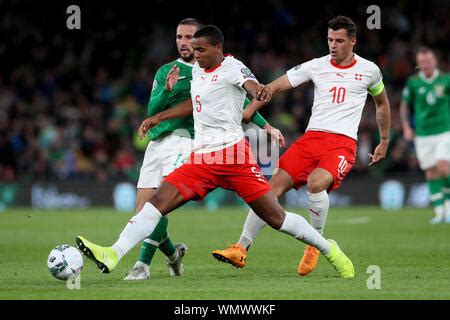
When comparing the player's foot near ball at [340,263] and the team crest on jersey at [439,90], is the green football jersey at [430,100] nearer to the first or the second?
the team crest on jersey at [439,90]

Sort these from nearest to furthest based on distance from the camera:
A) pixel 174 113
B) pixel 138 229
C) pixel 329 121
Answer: pixel 138 229, pixel 174 113, pixel 329 121

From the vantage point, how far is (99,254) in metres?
7.74

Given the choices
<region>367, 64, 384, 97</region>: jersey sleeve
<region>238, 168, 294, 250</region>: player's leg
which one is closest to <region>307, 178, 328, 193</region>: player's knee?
<region>238, 168, 294, 250</region>: player's leg

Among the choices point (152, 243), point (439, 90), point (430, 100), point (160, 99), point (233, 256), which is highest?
point (439, 90)

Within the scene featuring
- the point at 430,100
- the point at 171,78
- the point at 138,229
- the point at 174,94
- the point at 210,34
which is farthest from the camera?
the point at 430,100

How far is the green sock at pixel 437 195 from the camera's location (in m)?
15.7

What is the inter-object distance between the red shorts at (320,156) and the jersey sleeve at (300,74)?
20.9 inches

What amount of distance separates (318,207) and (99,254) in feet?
8.07

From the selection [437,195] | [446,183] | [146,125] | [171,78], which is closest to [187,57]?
[171,78]

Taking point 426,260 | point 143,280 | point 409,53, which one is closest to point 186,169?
point 143,280

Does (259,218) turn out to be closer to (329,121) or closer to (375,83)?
(329,121)

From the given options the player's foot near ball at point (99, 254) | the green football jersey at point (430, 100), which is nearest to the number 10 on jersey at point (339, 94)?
the player's foot near ball at point (99, 254)

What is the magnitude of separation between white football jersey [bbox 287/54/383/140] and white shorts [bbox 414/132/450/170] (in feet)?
21.1

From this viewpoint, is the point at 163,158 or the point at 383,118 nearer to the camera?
the point at 163,158
